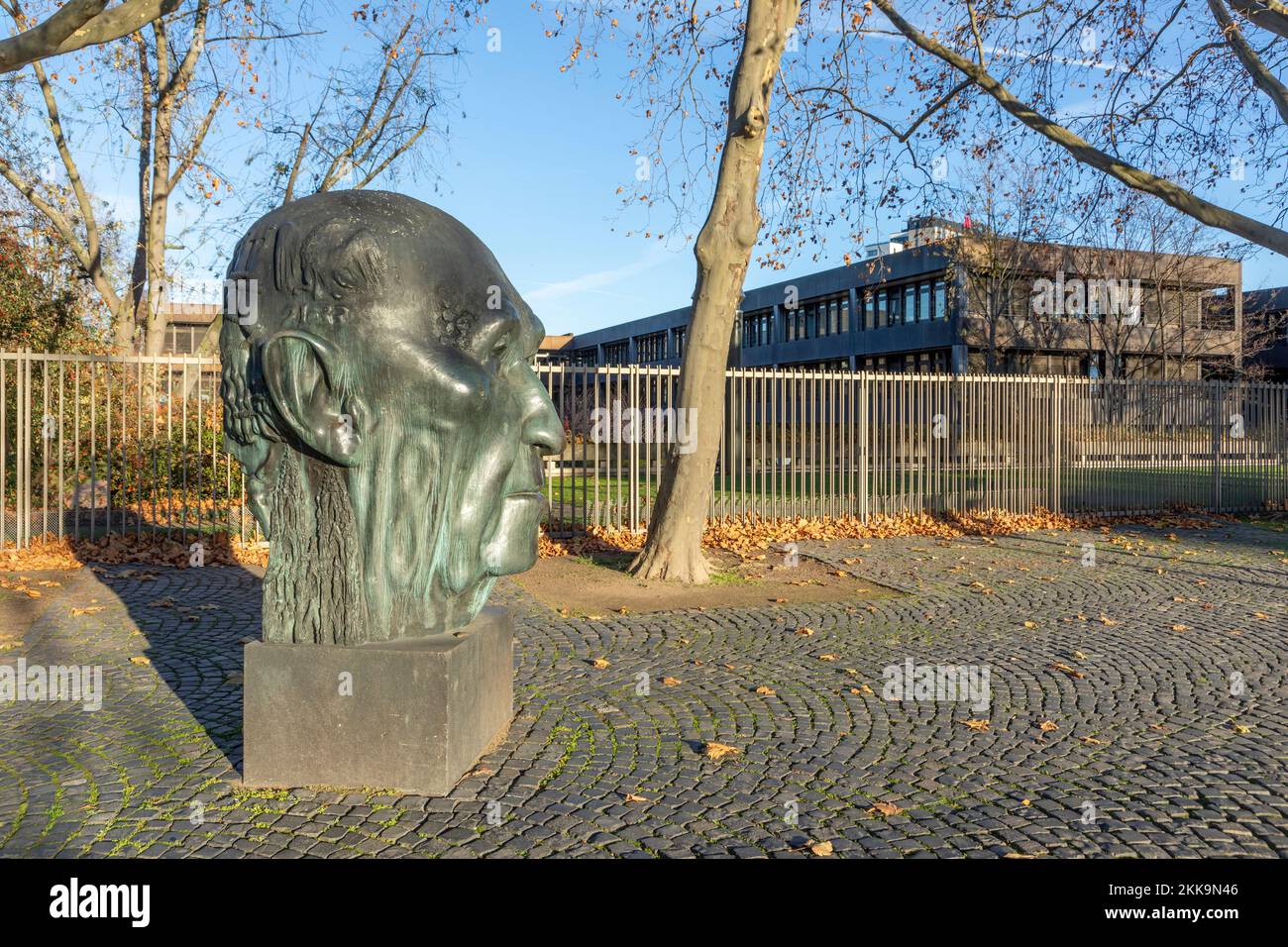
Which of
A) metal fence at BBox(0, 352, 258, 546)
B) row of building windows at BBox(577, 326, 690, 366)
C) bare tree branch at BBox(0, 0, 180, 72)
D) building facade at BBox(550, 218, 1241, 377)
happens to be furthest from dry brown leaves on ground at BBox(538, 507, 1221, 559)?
row of building windows at BBox(577, 326, 690, 366)

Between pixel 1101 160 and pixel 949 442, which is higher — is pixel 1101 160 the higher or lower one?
the higher one

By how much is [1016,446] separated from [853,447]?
11.6 feet

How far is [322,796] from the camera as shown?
152 inches

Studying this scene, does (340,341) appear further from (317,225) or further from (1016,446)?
(1016,446)

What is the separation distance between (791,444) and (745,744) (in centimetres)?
1042

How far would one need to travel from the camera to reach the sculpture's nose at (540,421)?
4.12 meters

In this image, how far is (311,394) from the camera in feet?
12.0

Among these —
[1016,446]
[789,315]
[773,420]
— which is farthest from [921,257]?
[773,420]

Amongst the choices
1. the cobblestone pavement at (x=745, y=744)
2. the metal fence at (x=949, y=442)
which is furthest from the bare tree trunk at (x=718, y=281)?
the metal fence at (x=949, y=442)

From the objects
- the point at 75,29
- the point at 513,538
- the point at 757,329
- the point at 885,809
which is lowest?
the point at 885,809

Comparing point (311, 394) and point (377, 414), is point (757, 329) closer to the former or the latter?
point (377, 414)

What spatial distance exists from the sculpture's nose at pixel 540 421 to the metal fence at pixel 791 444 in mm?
5309

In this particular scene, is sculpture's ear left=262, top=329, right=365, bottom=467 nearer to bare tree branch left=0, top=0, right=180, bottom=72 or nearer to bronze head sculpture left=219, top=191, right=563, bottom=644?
bronze head sculpture left=219, top=191, right=563, bottom=644

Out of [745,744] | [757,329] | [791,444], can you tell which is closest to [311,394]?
[745,744]
